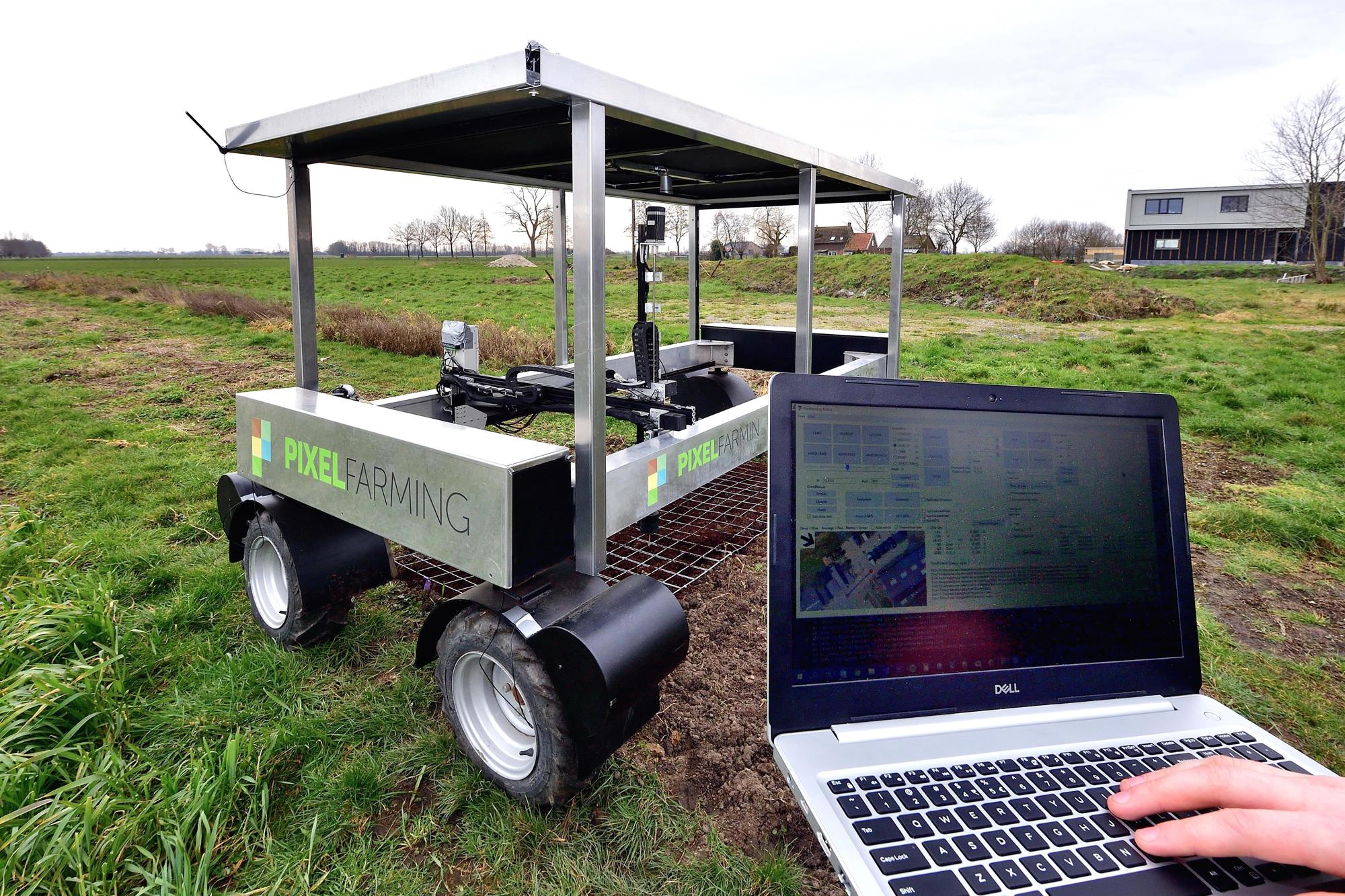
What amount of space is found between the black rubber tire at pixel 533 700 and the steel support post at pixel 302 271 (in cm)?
143

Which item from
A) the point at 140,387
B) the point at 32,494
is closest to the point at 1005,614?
the point at 32,494

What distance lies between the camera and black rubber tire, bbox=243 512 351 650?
262 cm

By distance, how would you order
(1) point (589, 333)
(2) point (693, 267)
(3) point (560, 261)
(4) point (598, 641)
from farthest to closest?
(2) point (693, 267), (3) point (560, 261), (1) point (589, 333), (4) point (598, 641)

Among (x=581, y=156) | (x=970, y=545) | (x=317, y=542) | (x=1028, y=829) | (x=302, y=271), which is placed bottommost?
(x=317, y=542)

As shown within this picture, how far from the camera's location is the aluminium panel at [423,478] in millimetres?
1808

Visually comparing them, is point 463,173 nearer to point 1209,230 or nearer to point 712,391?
point 712,391

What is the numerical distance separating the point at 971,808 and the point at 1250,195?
198 ft

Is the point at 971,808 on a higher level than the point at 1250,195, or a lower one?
lower

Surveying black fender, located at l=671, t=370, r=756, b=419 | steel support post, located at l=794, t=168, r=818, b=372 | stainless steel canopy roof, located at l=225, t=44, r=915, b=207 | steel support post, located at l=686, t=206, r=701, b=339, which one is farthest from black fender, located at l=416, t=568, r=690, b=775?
steel support post, located at l=686, t=206, r=701, b=339

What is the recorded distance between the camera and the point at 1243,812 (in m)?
0.74

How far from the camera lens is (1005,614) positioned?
1.07m

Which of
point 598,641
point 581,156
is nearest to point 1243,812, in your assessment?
point 598,641

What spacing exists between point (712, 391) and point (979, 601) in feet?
15.3

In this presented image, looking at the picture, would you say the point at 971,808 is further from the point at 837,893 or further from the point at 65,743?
the point at 65,743
